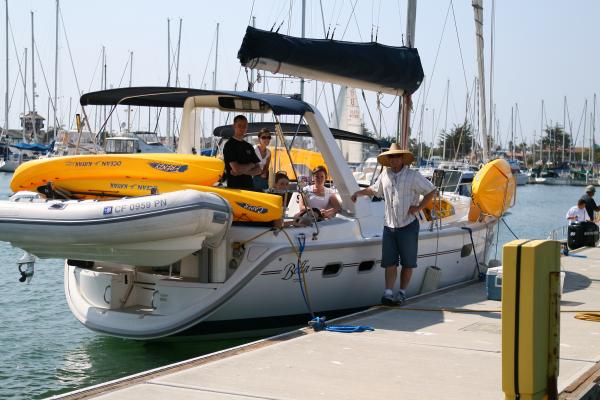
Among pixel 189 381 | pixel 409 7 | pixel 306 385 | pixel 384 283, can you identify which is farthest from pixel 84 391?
pixel 409 7

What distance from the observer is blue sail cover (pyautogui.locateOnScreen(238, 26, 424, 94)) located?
36.5 ft

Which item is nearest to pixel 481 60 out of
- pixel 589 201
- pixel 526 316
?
pixel 589 201

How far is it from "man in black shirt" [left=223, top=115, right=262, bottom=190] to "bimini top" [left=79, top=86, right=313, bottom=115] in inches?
12.9

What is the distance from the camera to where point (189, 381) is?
632 centimetres

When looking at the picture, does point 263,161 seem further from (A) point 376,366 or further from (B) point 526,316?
(B) point 526,316

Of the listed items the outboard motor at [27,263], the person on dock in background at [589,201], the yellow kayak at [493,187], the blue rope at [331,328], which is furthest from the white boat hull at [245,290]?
the person on dock in background at [589,201]

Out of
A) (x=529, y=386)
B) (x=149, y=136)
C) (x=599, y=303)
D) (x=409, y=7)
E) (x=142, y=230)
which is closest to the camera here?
(x=529, y=386)

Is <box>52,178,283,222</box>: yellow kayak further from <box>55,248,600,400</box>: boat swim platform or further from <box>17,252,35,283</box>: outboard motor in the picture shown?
<box>55,248,600,400</box>: boat swim platform

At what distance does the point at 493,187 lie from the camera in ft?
40.4

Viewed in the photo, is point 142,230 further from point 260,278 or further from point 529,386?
point 529,386

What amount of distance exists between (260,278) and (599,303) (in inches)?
153

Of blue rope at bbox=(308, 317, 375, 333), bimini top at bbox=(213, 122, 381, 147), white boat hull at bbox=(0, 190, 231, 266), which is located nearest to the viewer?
white boat hull at bbox=(0, 190, 231, 266)

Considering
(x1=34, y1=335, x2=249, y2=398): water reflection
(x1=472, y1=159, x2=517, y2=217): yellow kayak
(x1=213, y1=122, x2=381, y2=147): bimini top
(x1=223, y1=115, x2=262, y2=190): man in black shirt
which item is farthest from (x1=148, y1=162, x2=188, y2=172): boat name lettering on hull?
(x1=472, y1=159, x2=517, y2=217): yellow kayak

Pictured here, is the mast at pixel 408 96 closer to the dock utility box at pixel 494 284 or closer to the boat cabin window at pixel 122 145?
the dock utility box at pixel 494 284
